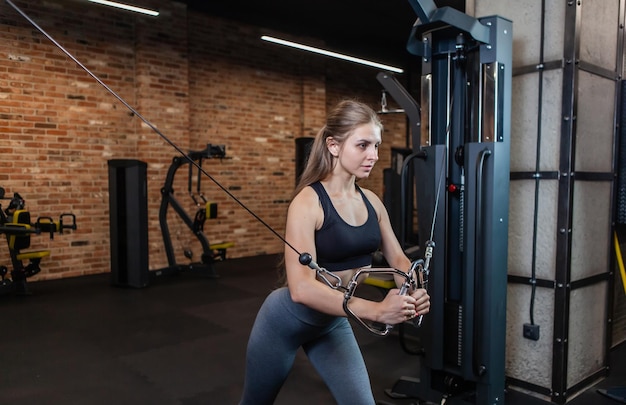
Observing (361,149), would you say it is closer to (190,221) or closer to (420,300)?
(420,300)

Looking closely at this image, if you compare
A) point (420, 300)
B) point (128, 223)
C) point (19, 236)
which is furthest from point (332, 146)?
point (19, 236)

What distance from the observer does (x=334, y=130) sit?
158 cm

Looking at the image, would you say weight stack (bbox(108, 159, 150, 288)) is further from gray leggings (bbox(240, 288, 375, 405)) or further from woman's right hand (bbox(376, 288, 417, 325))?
woman's right hand (bbox(376, 288, 417, 325))

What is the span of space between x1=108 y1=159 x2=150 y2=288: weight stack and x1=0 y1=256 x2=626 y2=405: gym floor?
0.19 meters

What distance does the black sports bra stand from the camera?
1507 millimetres

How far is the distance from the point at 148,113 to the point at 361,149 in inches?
194

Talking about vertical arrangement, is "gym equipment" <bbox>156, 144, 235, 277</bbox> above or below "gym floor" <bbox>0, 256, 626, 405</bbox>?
above

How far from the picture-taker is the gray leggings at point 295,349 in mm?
1520

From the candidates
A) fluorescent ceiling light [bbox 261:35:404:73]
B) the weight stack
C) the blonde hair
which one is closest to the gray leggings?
the blonde hair

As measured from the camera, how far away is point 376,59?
8.28 meters

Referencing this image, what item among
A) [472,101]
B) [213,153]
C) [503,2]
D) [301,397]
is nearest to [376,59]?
[213,153]

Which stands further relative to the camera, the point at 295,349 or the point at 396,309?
the point at 295,349

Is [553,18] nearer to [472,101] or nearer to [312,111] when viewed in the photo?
[472,101]

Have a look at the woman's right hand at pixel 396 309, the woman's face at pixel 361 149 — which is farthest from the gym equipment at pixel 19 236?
the woman's right hand at pixel 396 309
